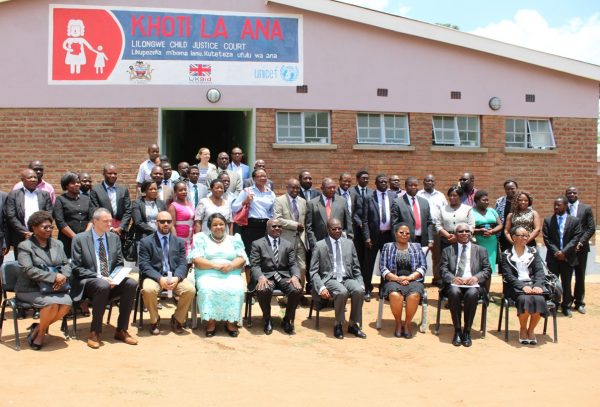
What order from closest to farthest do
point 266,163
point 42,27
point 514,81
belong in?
point 42,27, point 266,163, point 514,81

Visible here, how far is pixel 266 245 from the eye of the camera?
8.12 metres

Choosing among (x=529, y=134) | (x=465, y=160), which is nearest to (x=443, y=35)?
(x=465, y=160)

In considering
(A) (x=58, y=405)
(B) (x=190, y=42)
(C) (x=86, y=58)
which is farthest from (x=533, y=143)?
(A) (x=58, y=405)

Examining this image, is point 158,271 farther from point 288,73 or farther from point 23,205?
point 288,73

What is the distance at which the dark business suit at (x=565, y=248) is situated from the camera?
9125 mm

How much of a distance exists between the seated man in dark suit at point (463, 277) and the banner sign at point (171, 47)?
17.9 feet

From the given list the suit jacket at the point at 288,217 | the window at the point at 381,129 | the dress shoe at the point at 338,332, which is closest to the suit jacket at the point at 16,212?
the suit jacket at the point at 288,217

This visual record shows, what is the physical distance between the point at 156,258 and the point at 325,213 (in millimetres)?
2470

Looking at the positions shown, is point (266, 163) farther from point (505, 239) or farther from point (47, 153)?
point (505, 239)

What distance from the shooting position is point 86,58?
38.0 feet

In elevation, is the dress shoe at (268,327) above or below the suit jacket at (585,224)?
below

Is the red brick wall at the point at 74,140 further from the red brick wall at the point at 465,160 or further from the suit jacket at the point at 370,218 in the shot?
the suit jacket at the point at 370,218

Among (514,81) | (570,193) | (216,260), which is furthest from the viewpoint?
(514,81)

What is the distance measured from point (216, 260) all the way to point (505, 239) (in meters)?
4.48
